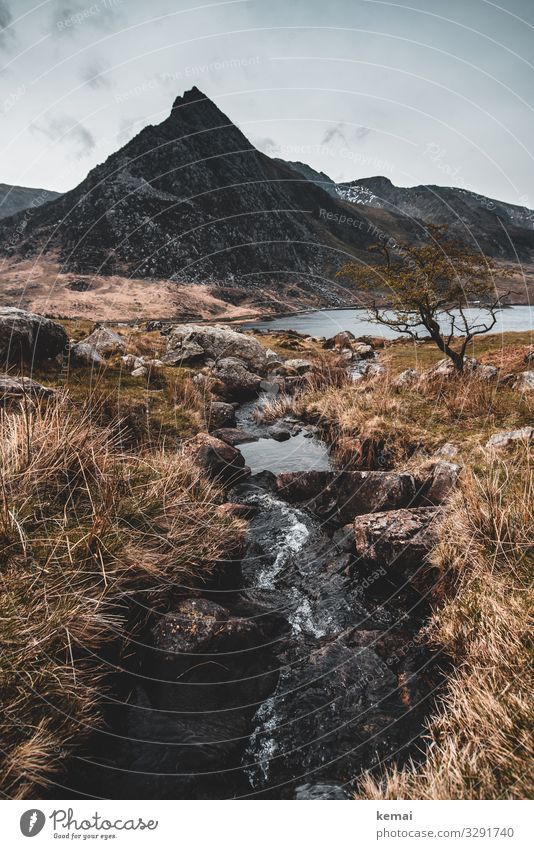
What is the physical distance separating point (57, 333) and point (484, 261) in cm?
1152

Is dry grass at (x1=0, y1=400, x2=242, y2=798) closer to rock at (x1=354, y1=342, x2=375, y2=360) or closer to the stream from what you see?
the stream

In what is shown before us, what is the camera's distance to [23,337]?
9.21 m

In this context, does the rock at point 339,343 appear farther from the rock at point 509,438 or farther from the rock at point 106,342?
the rock at point 509,438

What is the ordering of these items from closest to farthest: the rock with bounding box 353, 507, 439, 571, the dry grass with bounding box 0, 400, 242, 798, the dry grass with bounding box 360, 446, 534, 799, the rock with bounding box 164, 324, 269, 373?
1. the dry grass with bounding box 360, 446, 534, 799
2. the dry grass with bounding box 0, 400, 242, 798
3. the rock with bounding box 353, 507, 439, 571
4. the rock with bounding box 164, 324, 269, 373

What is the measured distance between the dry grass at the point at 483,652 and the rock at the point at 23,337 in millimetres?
9959

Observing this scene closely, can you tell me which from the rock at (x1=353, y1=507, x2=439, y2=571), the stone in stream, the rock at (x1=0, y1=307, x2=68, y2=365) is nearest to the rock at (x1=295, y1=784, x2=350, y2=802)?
the stone in stream

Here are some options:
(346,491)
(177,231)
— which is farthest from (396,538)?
(177,231)

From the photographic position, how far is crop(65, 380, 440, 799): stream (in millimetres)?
2828

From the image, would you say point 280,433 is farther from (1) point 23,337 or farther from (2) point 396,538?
(1) point 23,337

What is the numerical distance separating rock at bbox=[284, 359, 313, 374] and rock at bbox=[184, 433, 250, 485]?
34.2 feet

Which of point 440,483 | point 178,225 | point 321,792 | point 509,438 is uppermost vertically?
point 178,225

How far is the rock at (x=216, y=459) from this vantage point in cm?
736

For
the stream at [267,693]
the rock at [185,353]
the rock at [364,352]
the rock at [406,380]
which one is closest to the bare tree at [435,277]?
the rock at [406,380]

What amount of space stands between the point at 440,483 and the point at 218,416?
692 cm
